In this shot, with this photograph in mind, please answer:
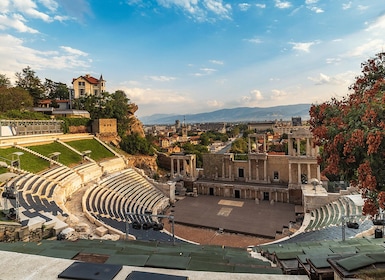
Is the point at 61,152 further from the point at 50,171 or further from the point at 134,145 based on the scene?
the point at 134,145

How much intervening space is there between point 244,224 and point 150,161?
2465 cm

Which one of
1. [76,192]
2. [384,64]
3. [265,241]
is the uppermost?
[384,64]

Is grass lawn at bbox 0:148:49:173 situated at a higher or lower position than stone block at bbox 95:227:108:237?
higher

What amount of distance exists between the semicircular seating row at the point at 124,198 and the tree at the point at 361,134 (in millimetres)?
13362

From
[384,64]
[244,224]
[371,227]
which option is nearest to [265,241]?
[244,224]

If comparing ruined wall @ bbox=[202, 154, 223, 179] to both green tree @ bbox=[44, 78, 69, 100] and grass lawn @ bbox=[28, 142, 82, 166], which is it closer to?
grass lawn @ bbox=[28, 142, 82, 166]

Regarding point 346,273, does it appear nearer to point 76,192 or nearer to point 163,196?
point 76,192

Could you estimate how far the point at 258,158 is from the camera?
35531 millimetres

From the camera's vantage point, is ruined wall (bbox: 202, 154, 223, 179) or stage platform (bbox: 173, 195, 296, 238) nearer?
stage platform (bbox: 173, 195, 296, 238)

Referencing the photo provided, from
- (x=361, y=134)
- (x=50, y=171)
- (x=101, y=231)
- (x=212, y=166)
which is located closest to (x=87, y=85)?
(x=212, y=166)

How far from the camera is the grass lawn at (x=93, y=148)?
3269 centimetres

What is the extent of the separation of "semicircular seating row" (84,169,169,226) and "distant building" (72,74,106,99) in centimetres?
3983

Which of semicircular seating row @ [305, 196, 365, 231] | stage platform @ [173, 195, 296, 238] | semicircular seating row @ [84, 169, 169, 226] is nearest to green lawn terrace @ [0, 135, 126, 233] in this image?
semicircular seating row @ [84, 169, 169, 226]

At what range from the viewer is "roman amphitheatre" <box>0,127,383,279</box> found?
25.9 feet
